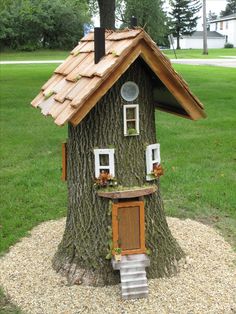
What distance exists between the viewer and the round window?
4.32m

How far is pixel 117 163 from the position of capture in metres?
4.44

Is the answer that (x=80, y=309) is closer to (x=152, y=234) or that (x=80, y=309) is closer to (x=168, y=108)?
(x=152, y=234)

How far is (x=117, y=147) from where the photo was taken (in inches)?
174

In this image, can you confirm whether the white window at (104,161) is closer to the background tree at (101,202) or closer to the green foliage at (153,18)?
the background tree at (101,202)

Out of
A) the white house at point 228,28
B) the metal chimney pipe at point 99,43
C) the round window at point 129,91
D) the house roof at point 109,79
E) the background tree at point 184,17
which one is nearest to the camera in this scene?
the house roof at point 109,79

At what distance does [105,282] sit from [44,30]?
46763mm

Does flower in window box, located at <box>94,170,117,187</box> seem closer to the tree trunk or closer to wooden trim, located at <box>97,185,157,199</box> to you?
wooden trim, located at <box>97,185,157,199</box>

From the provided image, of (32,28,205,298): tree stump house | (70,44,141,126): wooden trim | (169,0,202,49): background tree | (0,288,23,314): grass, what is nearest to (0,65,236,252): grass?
(0,288,23,314): grass

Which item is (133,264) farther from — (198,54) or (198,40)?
(198,40)

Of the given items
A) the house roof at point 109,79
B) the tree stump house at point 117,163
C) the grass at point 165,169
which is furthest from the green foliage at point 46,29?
the tree stump house at point 117,163

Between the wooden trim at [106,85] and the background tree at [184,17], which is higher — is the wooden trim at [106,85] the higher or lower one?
the lower one

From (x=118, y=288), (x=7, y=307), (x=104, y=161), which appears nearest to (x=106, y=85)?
(x=104, y=161)

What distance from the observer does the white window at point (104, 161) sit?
436 centimetres

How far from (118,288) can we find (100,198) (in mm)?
815
